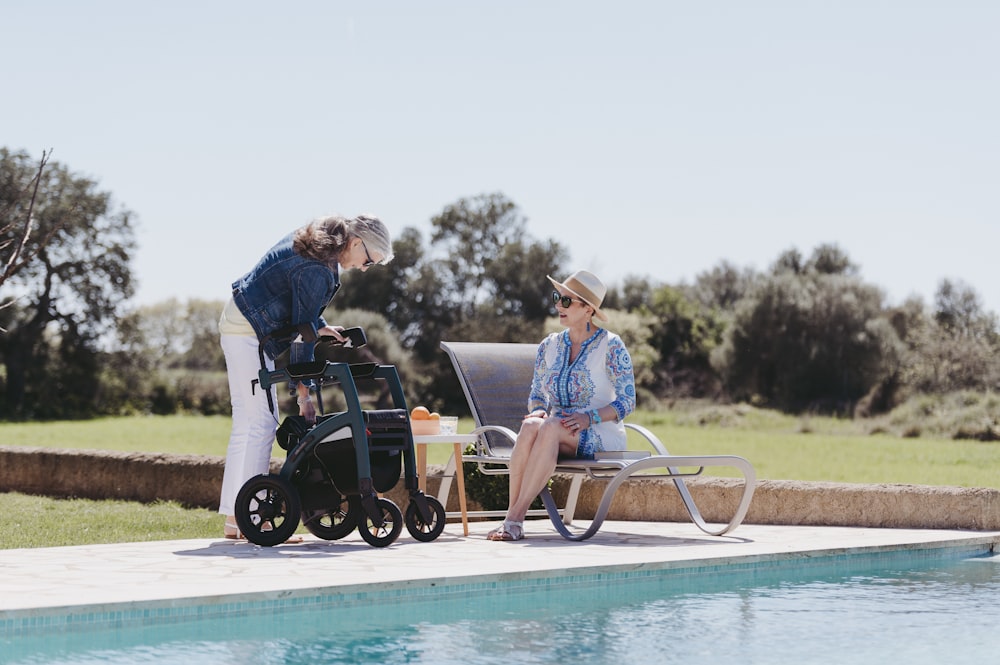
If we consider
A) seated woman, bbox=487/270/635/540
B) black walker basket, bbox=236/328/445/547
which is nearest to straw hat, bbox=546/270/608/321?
seated woman, bbox=487/270/635/540

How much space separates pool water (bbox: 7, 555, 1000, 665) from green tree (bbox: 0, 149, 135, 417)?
37.2 meters

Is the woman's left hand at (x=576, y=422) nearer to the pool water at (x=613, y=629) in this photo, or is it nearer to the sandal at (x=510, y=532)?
the sandal at (x=510, y=532)

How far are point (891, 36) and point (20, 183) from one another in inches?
1229

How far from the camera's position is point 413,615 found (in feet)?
13.5

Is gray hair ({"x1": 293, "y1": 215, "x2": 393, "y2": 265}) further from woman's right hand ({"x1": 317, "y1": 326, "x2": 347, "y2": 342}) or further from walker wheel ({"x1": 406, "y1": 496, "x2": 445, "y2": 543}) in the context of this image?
walker wheel ({"x1": 406, "y1": 496, "x2": 445, "y2": 543})

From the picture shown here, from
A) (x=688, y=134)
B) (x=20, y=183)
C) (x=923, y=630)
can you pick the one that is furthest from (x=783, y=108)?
(x=20, y=183)

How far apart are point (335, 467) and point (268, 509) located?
0.35m

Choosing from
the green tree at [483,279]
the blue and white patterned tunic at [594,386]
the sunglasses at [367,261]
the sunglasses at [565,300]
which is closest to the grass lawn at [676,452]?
the sunglasses at [367,261]

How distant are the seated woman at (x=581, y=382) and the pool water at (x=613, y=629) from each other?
1244 mm

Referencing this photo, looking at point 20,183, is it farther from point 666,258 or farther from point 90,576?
point 90,576

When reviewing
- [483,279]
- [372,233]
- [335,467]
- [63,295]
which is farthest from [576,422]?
[483,279]

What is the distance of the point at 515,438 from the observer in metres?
6.10

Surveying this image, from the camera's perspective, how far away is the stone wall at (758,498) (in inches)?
262

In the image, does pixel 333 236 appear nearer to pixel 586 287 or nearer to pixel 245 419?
pixel 245 419
